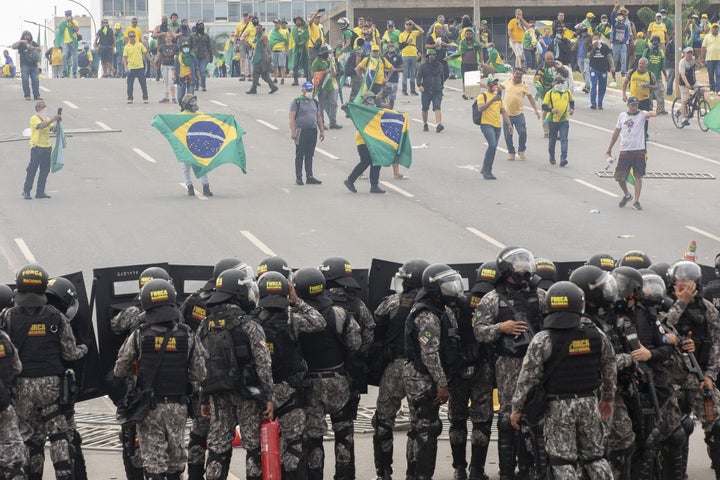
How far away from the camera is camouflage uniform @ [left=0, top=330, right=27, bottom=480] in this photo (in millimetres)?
8680

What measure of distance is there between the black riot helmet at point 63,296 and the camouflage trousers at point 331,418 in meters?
1.95

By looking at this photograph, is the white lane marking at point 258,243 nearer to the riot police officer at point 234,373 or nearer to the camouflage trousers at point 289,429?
the camouflage trousers at point 289,429

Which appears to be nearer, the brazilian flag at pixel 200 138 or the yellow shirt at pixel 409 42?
the brazilian flag at pixel 200 138

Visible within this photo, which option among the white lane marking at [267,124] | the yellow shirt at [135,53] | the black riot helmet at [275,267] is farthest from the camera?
the yellow shirt at [135,53]

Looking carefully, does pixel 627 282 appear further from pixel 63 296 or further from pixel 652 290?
pixel 63 296

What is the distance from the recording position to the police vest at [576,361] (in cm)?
839

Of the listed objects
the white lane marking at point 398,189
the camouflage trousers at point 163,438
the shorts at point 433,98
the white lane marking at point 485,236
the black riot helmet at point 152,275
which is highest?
the shorts at point 433,98

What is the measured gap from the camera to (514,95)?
24953 mm

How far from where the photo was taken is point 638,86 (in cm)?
2766

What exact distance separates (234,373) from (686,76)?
23.8m

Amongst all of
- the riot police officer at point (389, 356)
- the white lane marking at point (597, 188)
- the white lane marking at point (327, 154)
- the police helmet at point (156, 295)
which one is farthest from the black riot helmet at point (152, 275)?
the white lane marking at point (327, 154)

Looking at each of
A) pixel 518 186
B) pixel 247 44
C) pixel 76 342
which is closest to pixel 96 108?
pixel 247 44

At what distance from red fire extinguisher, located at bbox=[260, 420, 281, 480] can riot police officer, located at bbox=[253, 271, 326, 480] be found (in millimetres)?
268

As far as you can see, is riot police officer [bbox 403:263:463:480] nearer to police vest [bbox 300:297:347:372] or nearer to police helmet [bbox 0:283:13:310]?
police vest [bbox 300:297:347:372]
